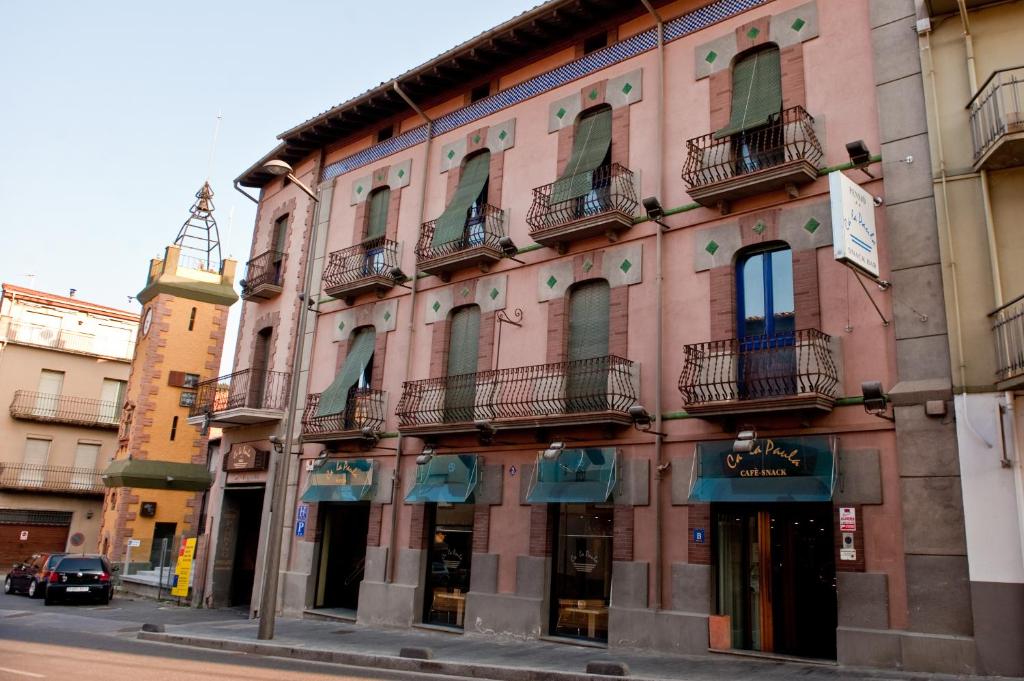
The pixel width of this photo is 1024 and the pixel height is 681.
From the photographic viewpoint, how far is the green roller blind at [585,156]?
16047 mm

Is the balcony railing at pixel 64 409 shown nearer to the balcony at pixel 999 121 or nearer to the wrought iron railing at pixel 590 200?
the wrought iron railing at pixel 590 200

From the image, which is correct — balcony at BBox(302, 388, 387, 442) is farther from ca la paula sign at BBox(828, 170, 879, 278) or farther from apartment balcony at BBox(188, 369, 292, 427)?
ca la paula sign at BBox(828, 170, 879, 278)

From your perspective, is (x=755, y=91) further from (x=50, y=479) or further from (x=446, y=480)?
(x=50, y=479)

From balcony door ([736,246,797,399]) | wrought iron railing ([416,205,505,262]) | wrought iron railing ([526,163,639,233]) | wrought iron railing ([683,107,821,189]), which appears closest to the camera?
balcony door ([736,246,797,399])

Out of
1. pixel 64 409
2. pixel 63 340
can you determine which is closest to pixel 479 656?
pixel 64 409

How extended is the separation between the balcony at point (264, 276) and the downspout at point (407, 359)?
18.7 feet

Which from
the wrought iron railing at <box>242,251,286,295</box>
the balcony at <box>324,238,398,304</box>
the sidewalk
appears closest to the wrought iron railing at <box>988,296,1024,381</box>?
the sidewalk

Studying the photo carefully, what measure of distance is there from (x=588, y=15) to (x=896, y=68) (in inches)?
262

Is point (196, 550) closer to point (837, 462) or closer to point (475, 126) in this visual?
point (475, 126)

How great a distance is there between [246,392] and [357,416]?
5.19 metres

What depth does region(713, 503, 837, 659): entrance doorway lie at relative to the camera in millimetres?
12109

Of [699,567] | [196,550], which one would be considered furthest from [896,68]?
[196,550]

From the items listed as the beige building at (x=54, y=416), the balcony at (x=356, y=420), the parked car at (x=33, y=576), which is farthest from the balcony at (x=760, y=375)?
the beige building at (x=54, y=416)

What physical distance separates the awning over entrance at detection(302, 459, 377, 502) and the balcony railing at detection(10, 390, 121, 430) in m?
26.0
